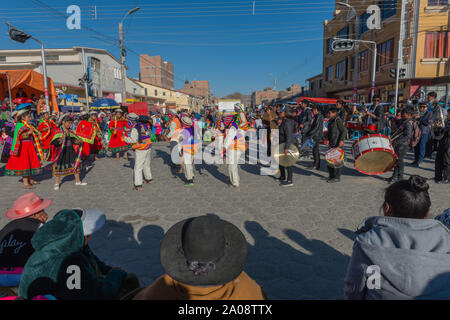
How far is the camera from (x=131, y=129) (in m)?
6.69

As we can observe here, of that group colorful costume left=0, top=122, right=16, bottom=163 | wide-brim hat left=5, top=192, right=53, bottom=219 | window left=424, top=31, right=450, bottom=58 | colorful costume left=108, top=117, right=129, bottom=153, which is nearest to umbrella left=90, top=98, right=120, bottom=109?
colorful costume left=108, top=117, right=129, bottom=153

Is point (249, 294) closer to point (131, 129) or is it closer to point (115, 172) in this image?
point (131, 129)

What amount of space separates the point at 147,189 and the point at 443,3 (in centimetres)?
2406

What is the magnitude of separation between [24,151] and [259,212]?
611 cm

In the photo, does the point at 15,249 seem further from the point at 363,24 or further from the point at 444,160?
the point at 363,24

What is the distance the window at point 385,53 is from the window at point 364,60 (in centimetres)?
179

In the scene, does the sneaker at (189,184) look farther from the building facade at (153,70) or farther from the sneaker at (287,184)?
the building facade at (153,70)

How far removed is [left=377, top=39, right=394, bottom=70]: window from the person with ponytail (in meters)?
24.9

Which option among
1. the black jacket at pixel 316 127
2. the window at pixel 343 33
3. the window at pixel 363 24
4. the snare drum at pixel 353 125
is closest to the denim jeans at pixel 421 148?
the black jacket at pixel 316 127

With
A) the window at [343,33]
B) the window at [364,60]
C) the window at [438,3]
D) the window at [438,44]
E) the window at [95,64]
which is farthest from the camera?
the window at [95,64]

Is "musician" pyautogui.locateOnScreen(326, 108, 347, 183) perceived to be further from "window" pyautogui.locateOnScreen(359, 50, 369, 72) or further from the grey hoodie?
"window" pyautogui.locateOnScreen(359, 50, 369, 72)

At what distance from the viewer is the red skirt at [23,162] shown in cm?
707

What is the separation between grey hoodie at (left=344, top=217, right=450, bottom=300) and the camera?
4.92 feet

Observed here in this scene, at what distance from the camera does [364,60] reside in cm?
2691
